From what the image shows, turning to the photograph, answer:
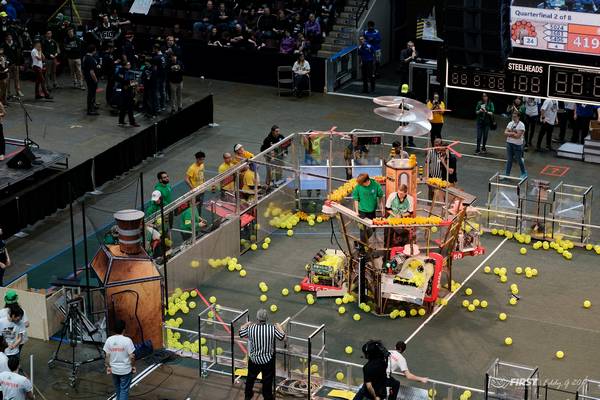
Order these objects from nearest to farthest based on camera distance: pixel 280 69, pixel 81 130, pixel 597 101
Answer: pixel 597 101
pixel 81 130
pixel 280 69

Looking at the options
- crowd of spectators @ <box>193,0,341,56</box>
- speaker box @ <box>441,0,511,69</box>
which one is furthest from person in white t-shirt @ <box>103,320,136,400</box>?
crowd of spectators @ <box>193,0,341,56</box>

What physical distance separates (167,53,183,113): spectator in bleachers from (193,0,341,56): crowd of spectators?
12.9 ft

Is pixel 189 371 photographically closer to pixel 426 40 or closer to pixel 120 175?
pixel 120 175

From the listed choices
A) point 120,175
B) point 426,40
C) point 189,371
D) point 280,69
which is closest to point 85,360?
point 189,371

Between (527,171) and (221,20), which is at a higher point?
(221,20)

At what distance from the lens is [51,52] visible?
1412 inches

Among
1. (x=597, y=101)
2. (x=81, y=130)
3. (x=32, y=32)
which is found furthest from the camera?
(x=32, y=32)

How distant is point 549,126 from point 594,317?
9.33 metres

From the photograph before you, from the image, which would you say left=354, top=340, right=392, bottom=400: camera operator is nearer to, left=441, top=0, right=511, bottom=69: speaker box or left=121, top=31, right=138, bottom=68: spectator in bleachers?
left=441, top=0, right=511, bottom=69: speaker box

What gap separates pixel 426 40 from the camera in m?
37.6

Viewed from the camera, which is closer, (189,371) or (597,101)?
(189,371)

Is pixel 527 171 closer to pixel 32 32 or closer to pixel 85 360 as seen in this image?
pixel 85 360

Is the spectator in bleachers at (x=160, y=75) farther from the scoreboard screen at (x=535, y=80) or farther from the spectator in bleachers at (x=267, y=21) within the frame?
the scoreboard screen at (x=535, y=80)

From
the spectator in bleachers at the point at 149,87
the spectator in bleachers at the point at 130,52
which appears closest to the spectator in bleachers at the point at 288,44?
the spectator in bleachers at the point at 130,52
